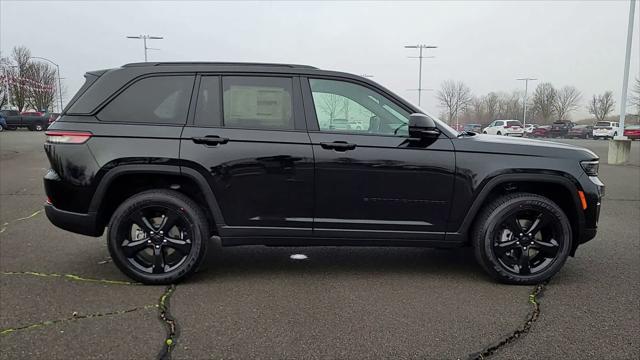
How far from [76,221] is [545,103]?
81.6m

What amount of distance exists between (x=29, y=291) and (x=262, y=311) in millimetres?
1987

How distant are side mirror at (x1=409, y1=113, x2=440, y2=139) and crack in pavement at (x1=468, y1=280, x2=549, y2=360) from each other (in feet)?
5.19

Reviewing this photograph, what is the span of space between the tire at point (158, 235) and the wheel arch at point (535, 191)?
2211mm

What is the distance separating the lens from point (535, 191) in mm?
4164

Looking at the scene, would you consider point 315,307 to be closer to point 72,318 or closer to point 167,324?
point 167,324

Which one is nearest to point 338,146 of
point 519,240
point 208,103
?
point 208,103

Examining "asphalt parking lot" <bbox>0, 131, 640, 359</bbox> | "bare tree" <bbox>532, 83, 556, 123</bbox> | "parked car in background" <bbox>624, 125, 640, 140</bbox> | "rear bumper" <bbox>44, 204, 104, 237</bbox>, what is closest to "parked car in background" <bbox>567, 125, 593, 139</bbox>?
"parked car in background" <bbox>624, 125, 640, 140</bbox>

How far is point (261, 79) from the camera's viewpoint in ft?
13.2

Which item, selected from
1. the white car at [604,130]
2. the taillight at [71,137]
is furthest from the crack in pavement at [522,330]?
the white car at [604,130]

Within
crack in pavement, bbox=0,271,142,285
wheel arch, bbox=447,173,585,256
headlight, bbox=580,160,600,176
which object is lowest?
crack in pavement, bbox=0,271,142,285

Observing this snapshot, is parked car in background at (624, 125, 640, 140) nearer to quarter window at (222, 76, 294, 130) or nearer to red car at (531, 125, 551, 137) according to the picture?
red car at (531, 125, 551, 137)

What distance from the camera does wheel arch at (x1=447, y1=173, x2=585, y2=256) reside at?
393 centimetres

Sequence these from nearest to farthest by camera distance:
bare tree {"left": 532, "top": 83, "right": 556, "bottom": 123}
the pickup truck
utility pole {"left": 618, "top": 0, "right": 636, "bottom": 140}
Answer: utility pole {"left": 618, "top": 0, "right": 636, "bottom": 140}
the pickup truck
bare tree {"left": 532, "top": 83, "right": 556, "bottom": 123}

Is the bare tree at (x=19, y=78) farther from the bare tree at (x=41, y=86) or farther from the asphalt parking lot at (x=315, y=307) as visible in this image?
the asphalt parking lot at (x=315, y=307)
